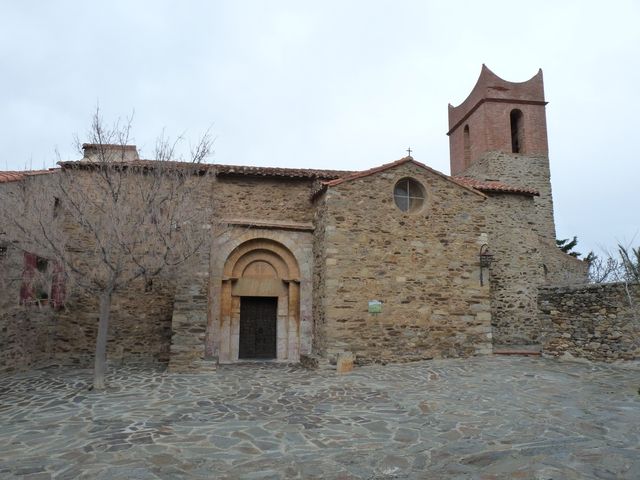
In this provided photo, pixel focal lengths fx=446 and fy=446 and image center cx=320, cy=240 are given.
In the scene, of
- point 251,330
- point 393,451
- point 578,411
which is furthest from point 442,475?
point 251,330

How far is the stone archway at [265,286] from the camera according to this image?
1219 cm

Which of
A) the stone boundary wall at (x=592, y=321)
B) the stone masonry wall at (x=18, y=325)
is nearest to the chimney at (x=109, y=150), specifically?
the stone masonry wall at (x=18, y=325)

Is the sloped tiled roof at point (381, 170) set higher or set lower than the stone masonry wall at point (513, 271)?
higher

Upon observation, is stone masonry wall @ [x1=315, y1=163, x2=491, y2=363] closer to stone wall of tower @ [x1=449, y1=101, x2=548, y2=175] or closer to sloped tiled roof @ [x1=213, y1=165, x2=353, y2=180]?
sloped tiled roof @ [x1=213, y1=165, x2=353, y2=180]

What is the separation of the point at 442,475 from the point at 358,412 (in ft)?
8.64

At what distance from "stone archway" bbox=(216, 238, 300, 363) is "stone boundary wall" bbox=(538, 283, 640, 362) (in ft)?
21.2

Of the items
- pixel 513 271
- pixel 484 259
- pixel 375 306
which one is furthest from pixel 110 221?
pixel 513 271

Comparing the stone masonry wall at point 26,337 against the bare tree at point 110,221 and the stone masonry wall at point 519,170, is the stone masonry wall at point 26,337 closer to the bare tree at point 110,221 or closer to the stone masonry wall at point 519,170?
the bare tree at point 110,221

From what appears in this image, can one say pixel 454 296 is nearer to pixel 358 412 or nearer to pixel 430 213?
pixel 430 213

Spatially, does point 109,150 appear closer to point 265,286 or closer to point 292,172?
point 292,172

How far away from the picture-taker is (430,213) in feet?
39.3

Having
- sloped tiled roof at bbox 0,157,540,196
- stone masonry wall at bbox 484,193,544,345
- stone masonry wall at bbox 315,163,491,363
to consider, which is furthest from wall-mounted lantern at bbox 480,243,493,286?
stone masonry wall at bbox 484,193,544,345

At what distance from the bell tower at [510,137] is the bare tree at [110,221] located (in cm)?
1543

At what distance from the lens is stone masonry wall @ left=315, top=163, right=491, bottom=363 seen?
36.1 ft
